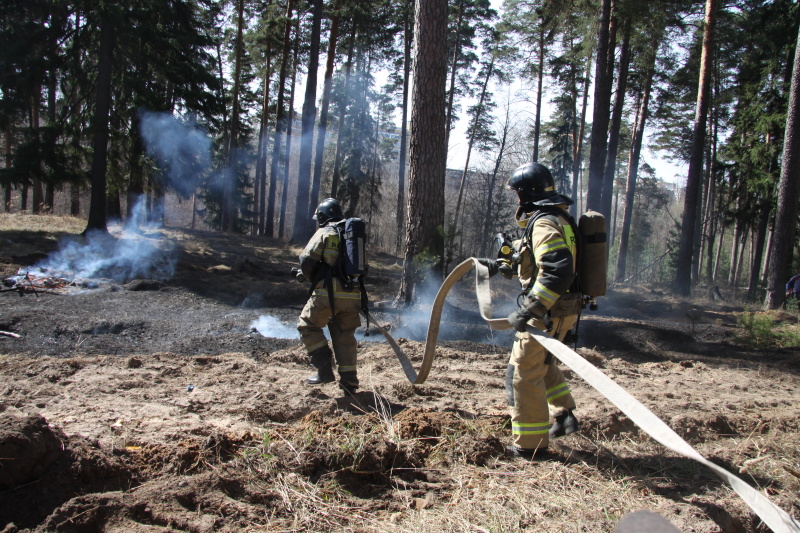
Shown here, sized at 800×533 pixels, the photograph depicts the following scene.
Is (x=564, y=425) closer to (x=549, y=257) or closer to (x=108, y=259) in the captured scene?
(x=549, y=257)

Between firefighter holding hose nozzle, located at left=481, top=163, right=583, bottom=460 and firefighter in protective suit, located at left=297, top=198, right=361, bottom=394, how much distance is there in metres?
1.61

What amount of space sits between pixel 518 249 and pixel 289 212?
175ft

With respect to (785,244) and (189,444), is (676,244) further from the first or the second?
(189,444)

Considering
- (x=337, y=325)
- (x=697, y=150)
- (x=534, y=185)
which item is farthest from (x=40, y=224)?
(x=697, y=150)


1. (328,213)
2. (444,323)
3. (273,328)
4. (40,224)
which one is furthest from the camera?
(40,224)

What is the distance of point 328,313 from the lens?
4.89 metres

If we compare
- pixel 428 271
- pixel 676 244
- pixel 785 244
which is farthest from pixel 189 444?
pixel 676 244

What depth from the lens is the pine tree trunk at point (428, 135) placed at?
8.91 meters

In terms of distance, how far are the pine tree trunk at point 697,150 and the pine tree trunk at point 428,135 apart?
507 inches

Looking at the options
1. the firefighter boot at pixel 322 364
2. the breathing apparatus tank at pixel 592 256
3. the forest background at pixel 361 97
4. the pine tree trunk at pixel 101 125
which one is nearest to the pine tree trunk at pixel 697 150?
the forest background at pixel 361 97

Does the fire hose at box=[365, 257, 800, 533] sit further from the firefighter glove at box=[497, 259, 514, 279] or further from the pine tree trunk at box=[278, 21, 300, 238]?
the pine tree trunk at box=[278, 21, 300, 238]

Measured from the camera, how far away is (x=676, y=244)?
106ft

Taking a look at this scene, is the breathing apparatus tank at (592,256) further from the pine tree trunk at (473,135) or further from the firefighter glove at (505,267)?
the pine tree trunk at (473,135)

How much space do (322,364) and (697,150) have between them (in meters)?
18.3
